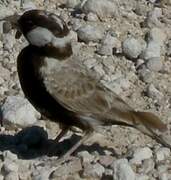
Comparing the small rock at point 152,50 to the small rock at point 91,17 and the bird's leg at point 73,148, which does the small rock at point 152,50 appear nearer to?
the small rock at point 91,17

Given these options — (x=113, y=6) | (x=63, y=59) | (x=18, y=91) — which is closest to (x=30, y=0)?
(x=113, y=6)

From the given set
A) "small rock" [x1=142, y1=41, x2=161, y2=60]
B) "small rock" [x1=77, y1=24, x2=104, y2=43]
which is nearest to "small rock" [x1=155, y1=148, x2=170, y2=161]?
"small rock" [x1=142, y1=41, x2=161, y2=60]

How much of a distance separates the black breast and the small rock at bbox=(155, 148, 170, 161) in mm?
629

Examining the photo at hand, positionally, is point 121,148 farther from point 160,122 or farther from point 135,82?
point 135,82

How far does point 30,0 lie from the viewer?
9.69 meters

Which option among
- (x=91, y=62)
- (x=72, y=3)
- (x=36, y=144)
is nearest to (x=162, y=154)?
(x=36, y=144)

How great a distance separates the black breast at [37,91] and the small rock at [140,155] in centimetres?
49

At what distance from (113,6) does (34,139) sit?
2.01m

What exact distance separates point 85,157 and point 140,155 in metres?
0.40

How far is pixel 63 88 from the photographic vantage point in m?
7.64

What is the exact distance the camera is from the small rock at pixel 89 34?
9102mm

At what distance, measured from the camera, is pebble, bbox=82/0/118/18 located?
372 inches

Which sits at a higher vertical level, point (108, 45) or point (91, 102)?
point (91, 102)

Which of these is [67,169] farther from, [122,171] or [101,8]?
[101,8]
